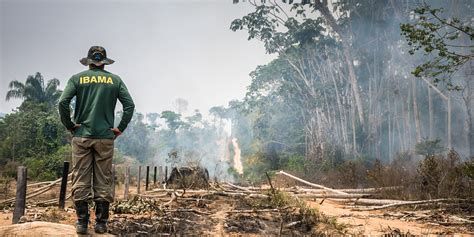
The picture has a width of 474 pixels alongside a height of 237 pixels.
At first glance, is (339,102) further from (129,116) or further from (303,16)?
(129,116)

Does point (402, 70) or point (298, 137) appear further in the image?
point (298, 137)

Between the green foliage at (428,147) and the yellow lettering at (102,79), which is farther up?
the yellow lettering at (102,79)

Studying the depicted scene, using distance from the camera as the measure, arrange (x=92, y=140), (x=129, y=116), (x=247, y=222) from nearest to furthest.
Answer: (x=92, y=140)
(x=129, y=116)
(x=247, y=222)

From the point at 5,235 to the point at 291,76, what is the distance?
87.3 ft

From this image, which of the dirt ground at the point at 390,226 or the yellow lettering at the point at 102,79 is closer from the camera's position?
the yellow lettering at the point at 102,79

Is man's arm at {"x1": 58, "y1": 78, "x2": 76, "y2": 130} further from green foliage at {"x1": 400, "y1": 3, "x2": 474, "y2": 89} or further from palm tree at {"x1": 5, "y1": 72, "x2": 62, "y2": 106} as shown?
palm tree at {"x1": 5, "y1": 72, "x2": 62, "y2": 106}

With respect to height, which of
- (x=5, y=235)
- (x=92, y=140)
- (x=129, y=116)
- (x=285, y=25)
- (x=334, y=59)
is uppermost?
(x=285, y=25)

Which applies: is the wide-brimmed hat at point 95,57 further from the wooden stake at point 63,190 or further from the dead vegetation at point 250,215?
the wooden stake at point 63,190

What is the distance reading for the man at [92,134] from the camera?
10.9ft

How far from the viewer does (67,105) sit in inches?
136

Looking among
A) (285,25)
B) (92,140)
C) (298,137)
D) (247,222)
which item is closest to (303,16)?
(285,25)

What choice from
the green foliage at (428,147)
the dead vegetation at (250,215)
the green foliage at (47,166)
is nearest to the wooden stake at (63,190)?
the dead vegetation at (250,215)

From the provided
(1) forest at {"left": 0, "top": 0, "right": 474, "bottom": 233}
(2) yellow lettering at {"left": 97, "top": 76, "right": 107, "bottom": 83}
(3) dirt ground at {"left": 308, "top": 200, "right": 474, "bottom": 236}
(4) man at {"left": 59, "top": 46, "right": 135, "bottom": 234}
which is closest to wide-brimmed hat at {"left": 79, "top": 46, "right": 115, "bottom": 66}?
(4) man at {"left": 59, "top": 46, "right": 135, "bottom": 234}

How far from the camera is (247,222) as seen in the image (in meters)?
5.28
